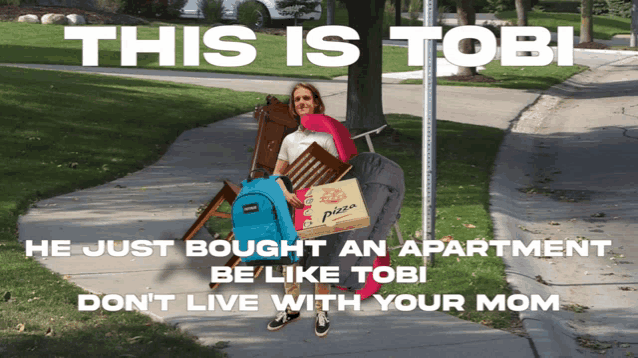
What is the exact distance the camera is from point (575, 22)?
51406mm

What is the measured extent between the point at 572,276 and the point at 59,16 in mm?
35341

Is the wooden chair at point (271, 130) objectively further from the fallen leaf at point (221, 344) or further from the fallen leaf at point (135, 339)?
the fallen leaf at point (135, 339)

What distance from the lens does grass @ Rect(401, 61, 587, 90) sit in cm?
2600

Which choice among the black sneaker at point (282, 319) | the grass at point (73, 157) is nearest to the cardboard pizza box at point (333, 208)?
the black sneaker at point (282, 319)

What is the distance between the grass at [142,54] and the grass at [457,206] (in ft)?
36.5

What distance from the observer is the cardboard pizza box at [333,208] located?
4.36 m

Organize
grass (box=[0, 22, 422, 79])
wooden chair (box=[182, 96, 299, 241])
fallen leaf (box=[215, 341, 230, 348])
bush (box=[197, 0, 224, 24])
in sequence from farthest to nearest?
bush (box=[197, 0, 224, 24]) → grass (box=[0, 22, 422, 79]) → fallen leaf (box=[215, 341, 230, 348]) → wooden chair (box=[182, 96, 299, 241])

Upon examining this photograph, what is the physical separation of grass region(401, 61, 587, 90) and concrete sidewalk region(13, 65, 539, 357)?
13.1 m

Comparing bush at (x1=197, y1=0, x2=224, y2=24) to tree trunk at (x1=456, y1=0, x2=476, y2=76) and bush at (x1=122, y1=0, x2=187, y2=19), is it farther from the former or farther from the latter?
tree trunk at (x1=456, y1=0, x2=476, y2=76)

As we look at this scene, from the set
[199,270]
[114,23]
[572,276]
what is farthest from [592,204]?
[114,23]

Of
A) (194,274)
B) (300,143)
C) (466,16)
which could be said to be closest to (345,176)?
(300,143)

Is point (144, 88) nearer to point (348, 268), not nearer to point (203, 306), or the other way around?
point (203, 306)

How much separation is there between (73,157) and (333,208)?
902 centimetres

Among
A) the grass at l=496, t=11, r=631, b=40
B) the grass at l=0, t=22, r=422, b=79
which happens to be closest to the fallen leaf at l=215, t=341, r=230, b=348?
the grass at l=0, t=22, r=422, b=79
